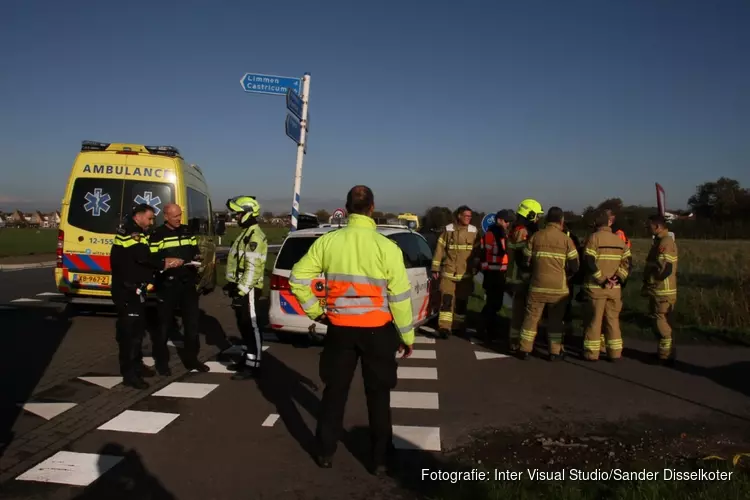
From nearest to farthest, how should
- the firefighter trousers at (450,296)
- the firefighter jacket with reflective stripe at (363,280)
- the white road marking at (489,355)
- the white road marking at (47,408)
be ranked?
the firefighter jacket with reflective stripe at (363,280) < the white road marking at (47,408) < the white road marking at (489,355) < the firefighter trousers at (450,296)

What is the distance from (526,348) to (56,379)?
18.1 ft

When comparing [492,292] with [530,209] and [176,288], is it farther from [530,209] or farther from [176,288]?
[176,288]

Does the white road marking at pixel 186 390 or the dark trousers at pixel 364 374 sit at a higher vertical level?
the dark trousers at pixel 364 374

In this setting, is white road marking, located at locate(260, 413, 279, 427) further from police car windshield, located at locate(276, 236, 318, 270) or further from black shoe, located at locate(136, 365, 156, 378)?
police car windshield, located at locate(276, 236, 318, 270)

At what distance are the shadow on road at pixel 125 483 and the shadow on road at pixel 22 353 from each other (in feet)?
3.13

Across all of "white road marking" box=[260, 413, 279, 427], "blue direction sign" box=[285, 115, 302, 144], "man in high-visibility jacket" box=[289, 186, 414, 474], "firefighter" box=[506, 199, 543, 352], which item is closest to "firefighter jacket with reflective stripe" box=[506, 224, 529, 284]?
"firefighter" box=[506, 199, 543, 352]

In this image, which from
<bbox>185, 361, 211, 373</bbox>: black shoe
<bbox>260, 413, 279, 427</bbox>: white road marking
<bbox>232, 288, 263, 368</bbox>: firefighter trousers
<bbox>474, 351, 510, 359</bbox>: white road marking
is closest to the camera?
<bbox>260, 413, 279, 427</bbox>: white road marking

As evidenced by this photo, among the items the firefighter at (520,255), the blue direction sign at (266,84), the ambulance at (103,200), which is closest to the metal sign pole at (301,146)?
the blue direction sign at (266,84)

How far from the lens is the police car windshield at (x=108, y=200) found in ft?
33.8

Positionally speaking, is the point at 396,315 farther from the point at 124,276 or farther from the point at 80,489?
the point at 124,276

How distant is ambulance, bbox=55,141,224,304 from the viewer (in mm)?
10086

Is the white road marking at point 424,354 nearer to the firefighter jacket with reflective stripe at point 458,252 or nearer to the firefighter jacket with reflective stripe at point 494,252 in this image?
the firefighter jacket with reflective stripe at point 458,252

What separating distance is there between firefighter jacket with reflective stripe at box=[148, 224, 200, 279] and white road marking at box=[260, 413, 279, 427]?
2095mm

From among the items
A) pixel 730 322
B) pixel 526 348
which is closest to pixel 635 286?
→ pixel 730 322
